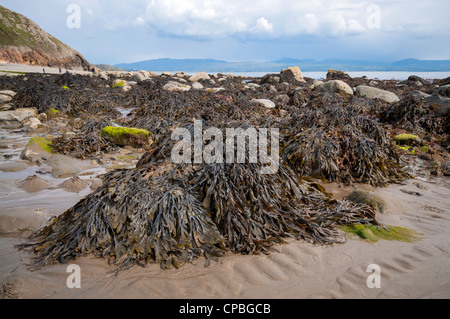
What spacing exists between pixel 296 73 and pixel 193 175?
18.5m

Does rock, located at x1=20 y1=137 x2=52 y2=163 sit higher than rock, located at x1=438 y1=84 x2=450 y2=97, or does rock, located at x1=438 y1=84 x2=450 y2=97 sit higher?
rock, located at x1=438 y1=84 x2=450 y2=97

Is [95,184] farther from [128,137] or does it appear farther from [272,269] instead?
[272,269]

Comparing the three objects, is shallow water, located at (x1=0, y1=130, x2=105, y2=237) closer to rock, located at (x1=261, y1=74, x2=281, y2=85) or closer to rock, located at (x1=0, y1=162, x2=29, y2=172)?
rock, located at (x1=0, y1=162, x2=29, y2=172)

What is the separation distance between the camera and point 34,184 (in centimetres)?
419

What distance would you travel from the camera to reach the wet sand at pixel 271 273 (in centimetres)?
219

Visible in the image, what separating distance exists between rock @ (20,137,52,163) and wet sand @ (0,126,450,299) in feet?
8.24

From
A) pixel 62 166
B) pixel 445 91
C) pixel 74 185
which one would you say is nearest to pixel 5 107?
pixel 62 166

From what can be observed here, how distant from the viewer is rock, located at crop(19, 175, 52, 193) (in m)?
4.11

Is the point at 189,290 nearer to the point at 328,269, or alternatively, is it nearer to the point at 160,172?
the point at 328,269

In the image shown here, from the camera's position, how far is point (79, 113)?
10273 mm
